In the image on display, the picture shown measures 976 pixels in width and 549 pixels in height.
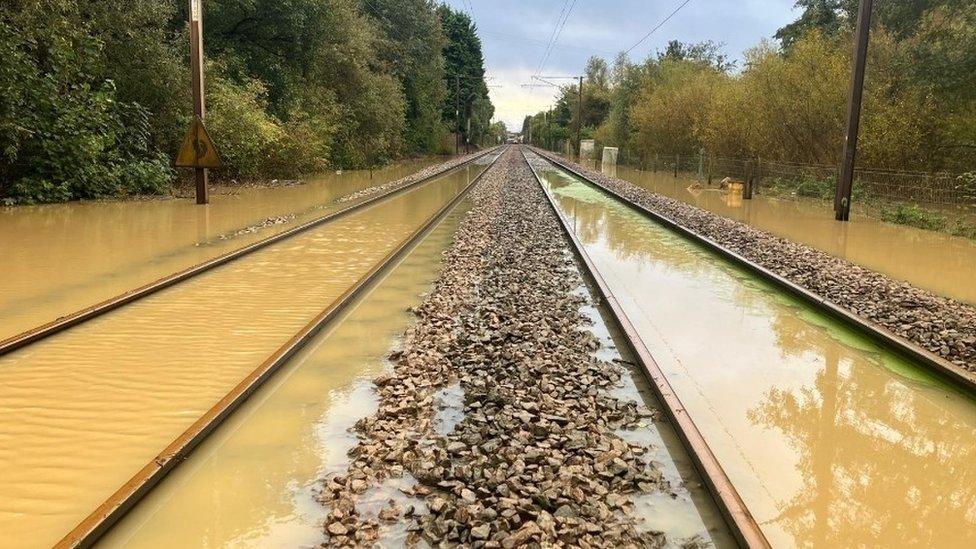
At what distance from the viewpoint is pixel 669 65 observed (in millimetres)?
51062

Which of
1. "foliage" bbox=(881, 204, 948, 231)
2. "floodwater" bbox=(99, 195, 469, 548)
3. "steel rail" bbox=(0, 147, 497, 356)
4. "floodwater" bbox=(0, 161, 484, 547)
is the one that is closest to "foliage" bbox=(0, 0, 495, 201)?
"steel rail" bbox=(0, 147, 497, 356)

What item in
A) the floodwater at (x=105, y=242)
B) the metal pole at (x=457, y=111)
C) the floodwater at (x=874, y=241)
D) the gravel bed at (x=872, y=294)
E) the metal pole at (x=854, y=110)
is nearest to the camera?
the gravel bed at (x=872, y=294)

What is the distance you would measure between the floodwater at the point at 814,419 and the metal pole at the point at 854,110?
9905 mm

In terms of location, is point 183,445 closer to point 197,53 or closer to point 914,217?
point 197,53

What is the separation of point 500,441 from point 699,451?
47.8 inches

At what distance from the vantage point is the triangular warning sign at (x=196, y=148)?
17.3 metres

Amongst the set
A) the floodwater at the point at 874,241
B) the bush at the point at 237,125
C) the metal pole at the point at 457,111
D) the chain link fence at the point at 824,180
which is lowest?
the floodwater at the point at 874,241

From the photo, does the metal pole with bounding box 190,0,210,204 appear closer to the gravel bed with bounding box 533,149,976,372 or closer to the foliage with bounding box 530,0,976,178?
the gravel bed with bounding box 533,149,976,372

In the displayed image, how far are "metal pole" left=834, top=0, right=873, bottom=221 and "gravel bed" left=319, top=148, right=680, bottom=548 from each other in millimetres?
12885

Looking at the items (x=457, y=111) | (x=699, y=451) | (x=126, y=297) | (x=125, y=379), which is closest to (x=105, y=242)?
(x=126, y=297)

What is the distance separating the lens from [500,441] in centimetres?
436

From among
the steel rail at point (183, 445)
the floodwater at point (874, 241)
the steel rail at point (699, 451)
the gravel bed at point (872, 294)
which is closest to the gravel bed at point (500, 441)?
the steel rail at point (699, 451)

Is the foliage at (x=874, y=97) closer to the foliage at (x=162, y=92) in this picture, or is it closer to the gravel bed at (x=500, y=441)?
the gravel bed at (x=500, y=441)

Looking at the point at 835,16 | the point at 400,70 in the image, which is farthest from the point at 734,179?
the point at 400,70
